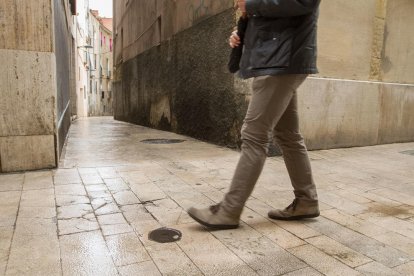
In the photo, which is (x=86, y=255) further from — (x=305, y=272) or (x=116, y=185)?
(x=116, y=185)

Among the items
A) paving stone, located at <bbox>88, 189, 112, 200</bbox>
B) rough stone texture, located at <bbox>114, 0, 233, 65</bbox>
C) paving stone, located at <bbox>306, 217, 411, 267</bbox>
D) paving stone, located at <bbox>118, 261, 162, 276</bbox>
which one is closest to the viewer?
paving stone, located at <bbox>118, 261, 162, 276</bbox>

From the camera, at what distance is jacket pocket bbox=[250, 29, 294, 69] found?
80.8 inches

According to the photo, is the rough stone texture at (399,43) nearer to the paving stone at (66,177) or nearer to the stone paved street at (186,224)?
the stone paved street at (186,224)

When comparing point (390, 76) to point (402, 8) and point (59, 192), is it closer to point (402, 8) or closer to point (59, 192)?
point (402, 8)

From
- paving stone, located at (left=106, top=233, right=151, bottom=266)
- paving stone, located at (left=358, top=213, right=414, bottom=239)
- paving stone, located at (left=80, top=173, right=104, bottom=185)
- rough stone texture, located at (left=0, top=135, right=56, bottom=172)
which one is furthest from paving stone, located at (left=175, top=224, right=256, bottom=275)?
rough stone texture, located at (left=0, top=135, right=56, bottom=172)

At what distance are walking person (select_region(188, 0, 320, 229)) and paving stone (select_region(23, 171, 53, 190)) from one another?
61.1 inches

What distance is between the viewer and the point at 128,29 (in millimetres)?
13258

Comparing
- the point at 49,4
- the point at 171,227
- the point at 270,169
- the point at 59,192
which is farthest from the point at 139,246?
the point at 49,4

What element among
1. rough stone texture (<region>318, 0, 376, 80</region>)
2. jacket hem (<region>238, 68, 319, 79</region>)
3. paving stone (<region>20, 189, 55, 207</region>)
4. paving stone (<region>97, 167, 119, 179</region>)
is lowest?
paving stone (<region>20, 189, 55, 207</region>)

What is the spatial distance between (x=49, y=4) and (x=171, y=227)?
2670 millimetres

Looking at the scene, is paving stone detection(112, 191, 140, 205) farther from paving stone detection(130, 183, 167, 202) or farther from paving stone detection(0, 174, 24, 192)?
paving stone detection(0, 174, 24, 192)

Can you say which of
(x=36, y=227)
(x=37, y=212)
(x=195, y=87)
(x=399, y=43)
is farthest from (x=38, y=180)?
(x=399, y=43)

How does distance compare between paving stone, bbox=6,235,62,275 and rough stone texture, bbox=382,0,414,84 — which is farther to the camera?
rough stone texture, bbox=382,0,414,84

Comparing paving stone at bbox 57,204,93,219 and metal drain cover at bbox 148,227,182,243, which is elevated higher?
paving stone at bbox 57,204,93,219
